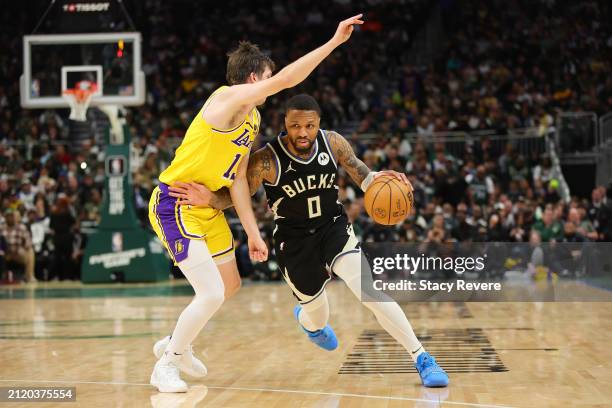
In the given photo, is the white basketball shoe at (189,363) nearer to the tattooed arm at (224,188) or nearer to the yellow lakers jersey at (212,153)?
the tattooed arm at (224,188)

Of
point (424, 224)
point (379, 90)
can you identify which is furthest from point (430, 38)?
point (424, 224)

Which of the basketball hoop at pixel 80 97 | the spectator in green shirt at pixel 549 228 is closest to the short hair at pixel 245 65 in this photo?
the basketball hoop at pixel 80 97

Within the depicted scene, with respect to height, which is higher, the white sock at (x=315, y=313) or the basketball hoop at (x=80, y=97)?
the basketball hoop at (x=80, y=97)

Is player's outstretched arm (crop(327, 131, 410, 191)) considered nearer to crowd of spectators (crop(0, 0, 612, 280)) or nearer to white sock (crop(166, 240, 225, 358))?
white sock (crop(166, 240, 225, 358))

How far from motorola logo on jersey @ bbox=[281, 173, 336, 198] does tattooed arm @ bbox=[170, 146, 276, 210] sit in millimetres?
131

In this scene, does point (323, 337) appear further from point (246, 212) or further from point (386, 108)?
point (386, 108)

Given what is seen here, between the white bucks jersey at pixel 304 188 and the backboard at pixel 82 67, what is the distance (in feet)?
32.5

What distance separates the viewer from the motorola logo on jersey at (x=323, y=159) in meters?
6.30

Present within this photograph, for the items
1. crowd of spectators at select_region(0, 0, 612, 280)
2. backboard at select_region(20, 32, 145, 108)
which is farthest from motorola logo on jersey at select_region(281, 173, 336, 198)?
backboard at select_region(20, 32, 145, 108)

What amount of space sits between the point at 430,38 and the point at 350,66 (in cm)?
274

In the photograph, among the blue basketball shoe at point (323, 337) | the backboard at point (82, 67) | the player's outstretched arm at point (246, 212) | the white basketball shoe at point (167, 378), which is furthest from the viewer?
the backboard at point (82, 67)

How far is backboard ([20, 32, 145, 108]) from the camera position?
15969 millimetres

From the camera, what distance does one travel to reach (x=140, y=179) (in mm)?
18875

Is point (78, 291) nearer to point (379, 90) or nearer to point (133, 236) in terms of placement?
point (133, 236)
